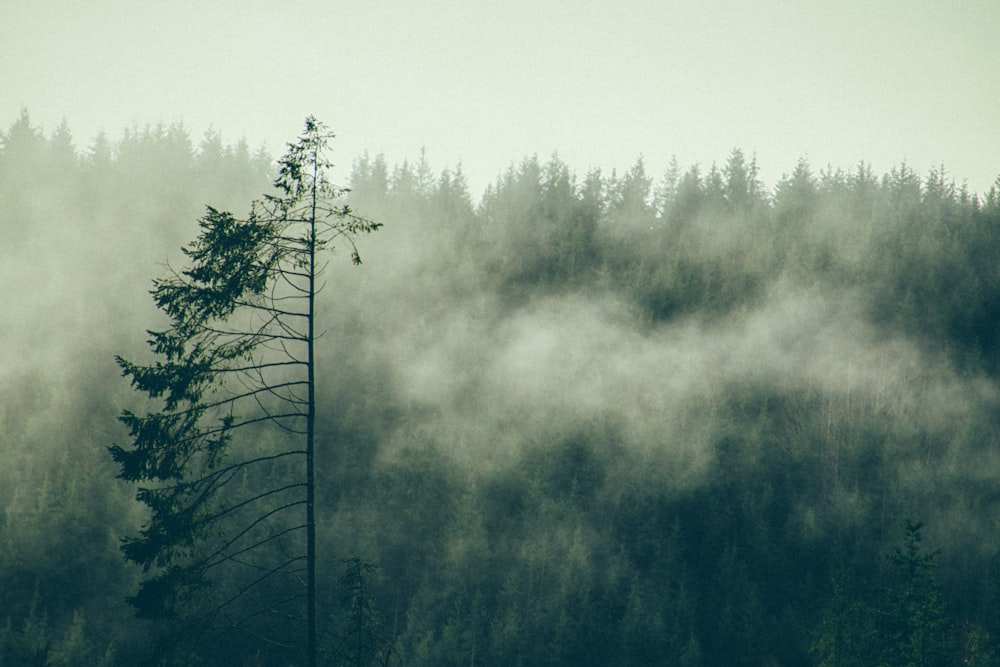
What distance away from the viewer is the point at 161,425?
7859 mm

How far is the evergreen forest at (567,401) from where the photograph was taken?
43219mm

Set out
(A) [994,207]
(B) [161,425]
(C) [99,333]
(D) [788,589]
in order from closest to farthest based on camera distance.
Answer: (B) [161,425], (D) [788,589], (C) [99,333], (A) [994,207]

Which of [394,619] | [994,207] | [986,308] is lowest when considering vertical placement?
[394,619]

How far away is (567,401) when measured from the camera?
62.8 m

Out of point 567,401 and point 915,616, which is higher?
point 567,401

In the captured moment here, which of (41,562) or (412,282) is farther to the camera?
(412,282)

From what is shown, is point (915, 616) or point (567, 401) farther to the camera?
point (567, 401)

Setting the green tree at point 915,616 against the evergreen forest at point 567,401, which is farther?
the evergreen forest at point 567,401

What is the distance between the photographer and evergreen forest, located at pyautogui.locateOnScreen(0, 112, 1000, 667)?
43.2 meters

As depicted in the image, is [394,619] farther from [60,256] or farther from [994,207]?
[994,207]

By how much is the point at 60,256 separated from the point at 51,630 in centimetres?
4033

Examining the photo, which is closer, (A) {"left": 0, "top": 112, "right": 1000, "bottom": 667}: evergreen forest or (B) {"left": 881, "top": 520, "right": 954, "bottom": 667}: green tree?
(B) {"left": 881, "top": 520, "right": 954, "bottom": 667}: green tree

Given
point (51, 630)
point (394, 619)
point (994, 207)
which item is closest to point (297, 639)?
point (394, 619)

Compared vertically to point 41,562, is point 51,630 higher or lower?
lower
